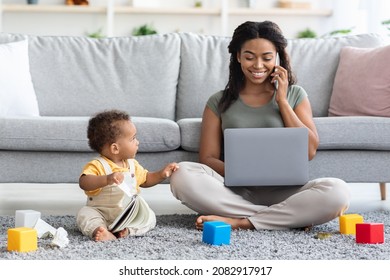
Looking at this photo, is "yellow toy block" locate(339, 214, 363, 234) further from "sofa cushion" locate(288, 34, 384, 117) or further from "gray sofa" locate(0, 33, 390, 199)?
"sofa cushion" locate(288, 34, 384, 117)

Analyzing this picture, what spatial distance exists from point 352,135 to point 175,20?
370cm

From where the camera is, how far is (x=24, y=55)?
133 inches

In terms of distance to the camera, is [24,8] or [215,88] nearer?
[215,88]

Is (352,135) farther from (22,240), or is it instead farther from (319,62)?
(22,240)

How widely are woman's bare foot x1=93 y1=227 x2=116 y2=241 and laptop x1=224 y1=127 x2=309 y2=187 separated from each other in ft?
1.48

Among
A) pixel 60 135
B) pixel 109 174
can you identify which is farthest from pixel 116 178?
pixel 60 135

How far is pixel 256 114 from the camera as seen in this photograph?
2.59 metres

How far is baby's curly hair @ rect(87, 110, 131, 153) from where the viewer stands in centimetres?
230

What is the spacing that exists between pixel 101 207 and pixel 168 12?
4055mm

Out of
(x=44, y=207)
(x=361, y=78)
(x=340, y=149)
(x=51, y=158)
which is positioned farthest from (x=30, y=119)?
(x=361, y=78)

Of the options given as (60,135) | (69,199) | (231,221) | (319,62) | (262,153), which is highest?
(319,62)

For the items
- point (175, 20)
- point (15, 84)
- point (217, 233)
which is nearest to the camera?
point (217, 233)
